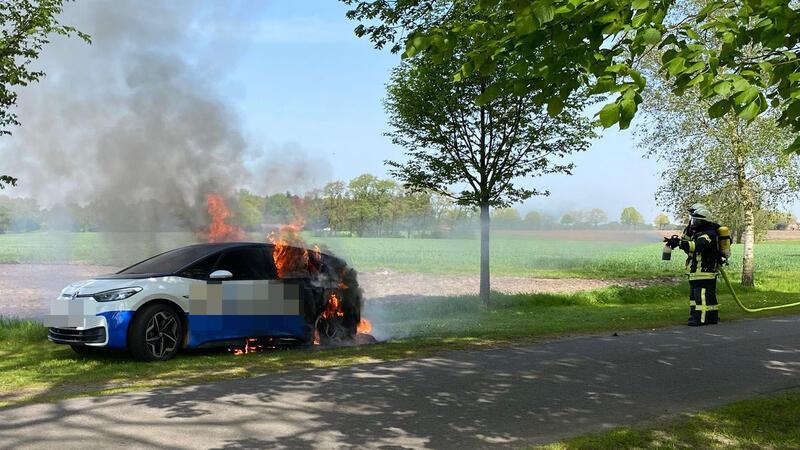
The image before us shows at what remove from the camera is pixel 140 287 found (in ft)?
26.2

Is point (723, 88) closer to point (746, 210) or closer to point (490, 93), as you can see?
point (490, 93)

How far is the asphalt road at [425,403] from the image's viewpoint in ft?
15.8

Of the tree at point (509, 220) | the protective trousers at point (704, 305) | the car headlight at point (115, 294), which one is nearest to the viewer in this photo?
the car headlight at point (115, 294)

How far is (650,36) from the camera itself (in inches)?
154

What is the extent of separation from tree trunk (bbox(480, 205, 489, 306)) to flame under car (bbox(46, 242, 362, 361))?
6.64m

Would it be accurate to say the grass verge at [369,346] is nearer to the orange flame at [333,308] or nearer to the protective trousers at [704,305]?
the protective trousers at [704,305]

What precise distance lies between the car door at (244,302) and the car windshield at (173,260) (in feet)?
1.02

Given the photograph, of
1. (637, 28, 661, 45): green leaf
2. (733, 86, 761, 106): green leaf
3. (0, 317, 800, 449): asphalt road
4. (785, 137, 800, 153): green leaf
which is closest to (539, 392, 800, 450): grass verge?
(0, 317, 800, 449): asphalt road

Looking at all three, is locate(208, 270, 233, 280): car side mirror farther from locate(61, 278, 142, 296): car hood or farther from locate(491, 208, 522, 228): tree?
locate(491, 208, 522, 228): tree

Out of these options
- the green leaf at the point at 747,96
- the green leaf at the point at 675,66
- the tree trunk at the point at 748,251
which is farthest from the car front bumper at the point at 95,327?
the tree trunk at the point at 748,251

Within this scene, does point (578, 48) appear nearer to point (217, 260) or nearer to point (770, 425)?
A: point (770, 425)

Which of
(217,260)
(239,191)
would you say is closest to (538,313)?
(239,191)

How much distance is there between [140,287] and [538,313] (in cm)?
930

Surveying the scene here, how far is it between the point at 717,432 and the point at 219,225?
1081 cm
